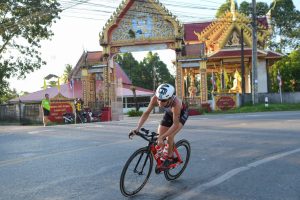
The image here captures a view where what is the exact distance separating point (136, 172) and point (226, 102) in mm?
28430

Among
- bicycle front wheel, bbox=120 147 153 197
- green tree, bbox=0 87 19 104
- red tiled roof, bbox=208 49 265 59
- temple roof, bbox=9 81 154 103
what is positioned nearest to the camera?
bicycle front wheel, bbox=120 147 153 197

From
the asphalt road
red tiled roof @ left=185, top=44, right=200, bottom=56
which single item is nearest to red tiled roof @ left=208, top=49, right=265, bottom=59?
red tiled roof @ left=185, top=44, right=200, bottom=56

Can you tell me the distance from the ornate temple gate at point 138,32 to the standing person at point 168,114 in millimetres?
26284

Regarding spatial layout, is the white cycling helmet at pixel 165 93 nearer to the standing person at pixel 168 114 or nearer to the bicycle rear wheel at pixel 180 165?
the standing person at pixel 168 114

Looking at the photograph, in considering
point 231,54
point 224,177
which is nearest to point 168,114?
point 224,177

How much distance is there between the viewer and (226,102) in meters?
33.5

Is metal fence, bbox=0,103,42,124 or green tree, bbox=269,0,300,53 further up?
green tree, bbox=269,0,300,53

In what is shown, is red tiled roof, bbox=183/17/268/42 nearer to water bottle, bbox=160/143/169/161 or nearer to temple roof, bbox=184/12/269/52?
temple roof, bbox=184/12/269/52

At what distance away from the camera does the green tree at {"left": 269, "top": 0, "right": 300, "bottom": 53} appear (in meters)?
57.3

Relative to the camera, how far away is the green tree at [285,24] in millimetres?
57312

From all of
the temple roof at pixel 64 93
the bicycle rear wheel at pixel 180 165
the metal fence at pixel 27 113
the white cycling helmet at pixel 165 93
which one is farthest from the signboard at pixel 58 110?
the white cycling helmet at pixel 165 93

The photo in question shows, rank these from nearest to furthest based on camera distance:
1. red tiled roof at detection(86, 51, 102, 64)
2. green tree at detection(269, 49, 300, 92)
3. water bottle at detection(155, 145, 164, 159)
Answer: water bottle at detection(155, 145, 164, 159), red tiled roof at detection(86, 51, 102, 64), green tree at detection(269, 49, 300, 92)

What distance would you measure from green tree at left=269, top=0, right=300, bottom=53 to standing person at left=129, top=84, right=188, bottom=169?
2124 inches

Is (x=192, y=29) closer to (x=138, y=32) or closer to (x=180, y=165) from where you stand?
(x=138, y=32)
